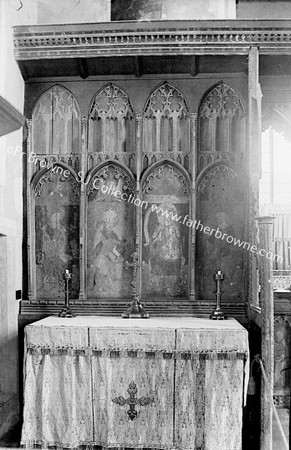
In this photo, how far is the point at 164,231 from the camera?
549cm

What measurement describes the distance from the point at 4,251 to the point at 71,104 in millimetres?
1705

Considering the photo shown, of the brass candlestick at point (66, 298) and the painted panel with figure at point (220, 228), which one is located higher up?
the painted panel with figure at point (220, 228)

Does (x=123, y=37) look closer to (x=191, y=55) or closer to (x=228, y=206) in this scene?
(x=191, y=55)

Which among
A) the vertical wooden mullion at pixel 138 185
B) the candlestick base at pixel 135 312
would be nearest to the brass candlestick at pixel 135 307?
the candlestick base at pixel 135 312

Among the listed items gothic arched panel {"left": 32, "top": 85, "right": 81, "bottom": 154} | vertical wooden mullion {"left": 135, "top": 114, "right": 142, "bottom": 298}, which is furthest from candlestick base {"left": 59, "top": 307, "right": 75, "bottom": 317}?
gothic arched panel {"left": 32, "top": 85, "right": 81, "bottom": 154}

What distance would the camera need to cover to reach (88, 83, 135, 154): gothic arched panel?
218 inches

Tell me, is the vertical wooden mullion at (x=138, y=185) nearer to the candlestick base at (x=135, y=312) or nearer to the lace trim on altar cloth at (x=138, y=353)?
the candlestick base at (x=135, y=312)

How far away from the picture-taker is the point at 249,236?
17.2 feet

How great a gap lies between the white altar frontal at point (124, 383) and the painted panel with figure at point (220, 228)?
0.95 metres

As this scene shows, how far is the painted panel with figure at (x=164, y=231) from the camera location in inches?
215

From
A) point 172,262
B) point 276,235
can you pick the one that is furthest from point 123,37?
point 276,235

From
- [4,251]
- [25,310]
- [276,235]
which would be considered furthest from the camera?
[276,235]

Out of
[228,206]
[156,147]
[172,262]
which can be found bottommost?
[172,262]

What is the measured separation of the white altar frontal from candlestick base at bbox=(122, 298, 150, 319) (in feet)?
1.65
